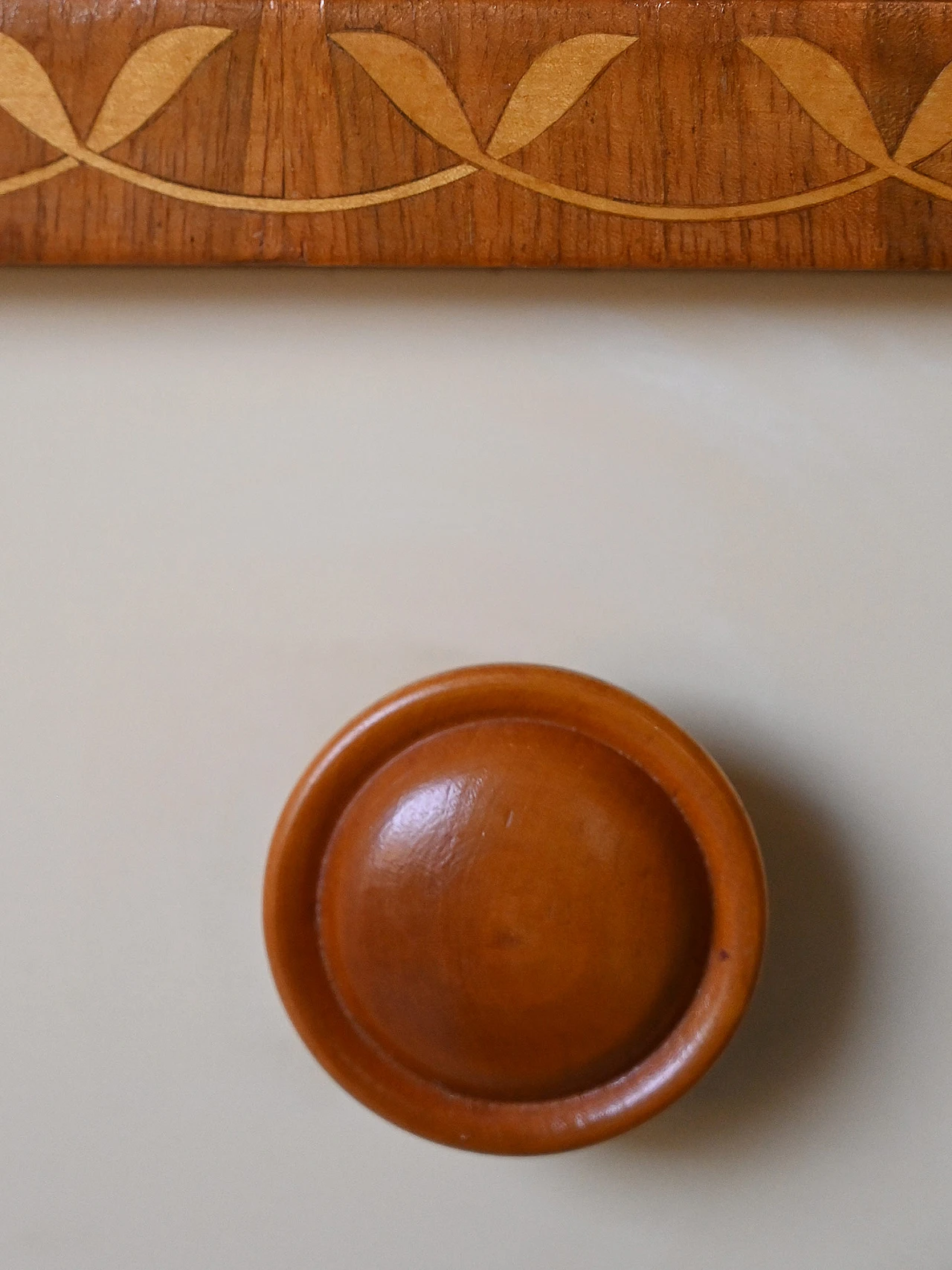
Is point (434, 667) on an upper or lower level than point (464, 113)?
lower

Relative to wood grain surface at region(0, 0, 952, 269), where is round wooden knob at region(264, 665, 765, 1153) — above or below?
below

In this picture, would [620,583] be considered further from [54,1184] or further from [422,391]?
[54,1184]

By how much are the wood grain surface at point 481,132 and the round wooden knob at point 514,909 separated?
0.20 meters

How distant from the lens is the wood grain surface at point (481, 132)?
439 mm

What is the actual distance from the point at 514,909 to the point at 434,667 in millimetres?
126

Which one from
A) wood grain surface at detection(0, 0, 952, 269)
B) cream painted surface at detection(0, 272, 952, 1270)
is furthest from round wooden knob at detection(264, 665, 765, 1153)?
wood grain surface at detection(0, 0, 952, 269)

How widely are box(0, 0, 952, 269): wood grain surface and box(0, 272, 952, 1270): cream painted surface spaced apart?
0.03m

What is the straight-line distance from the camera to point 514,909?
40 cm

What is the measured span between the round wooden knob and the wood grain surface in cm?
20

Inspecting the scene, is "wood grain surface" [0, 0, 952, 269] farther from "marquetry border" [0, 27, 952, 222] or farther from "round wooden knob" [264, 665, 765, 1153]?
"round wooden knob" [264, 665, 765, 1153]

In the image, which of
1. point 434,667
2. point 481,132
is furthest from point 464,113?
point 434,667

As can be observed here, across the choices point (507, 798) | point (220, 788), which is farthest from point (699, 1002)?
point (220, 788)

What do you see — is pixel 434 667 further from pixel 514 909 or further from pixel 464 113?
pixel 464 113

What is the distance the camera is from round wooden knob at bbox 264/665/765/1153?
15.6 inches
